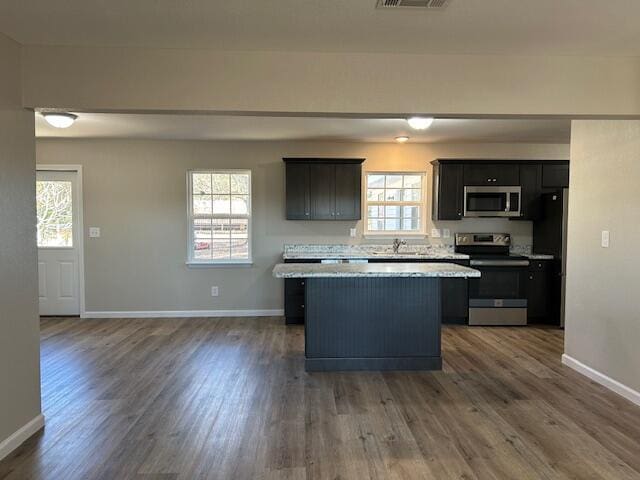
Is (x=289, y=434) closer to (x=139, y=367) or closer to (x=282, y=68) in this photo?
(x=139, y=367)

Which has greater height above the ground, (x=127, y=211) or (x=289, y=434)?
(x=127, y=211)

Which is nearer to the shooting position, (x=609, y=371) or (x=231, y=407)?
(x=231, y=407)

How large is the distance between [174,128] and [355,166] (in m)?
2.26

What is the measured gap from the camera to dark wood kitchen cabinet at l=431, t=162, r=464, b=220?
218 inches

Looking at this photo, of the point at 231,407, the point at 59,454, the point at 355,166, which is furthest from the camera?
the point at 355,166

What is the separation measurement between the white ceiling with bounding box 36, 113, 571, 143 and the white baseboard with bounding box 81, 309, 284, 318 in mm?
2299

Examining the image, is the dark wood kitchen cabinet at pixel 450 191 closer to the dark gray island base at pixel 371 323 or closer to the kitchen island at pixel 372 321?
the kitchen island at pixel 372 321

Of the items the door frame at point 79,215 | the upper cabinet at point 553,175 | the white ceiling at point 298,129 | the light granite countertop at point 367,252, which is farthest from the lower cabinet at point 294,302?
the upper cabinet at point 553,175

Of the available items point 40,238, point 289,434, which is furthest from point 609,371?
point 40,238

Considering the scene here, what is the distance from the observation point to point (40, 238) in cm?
565

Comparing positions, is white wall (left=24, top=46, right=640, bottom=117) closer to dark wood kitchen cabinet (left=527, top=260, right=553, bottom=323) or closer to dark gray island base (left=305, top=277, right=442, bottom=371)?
dark gray island base (left=305, top=277, right=442, bottom=371)

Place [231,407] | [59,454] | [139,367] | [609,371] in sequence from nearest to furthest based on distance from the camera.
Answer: [59,454] < [231,407] < [609,371] < [139,367]

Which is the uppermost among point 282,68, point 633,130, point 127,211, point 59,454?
point 282,68

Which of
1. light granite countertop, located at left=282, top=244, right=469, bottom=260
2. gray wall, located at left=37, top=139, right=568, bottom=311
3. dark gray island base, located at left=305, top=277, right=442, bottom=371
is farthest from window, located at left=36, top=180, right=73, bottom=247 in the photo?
dark gray island base, located at left=305, top=277, right=442, bottom=371
